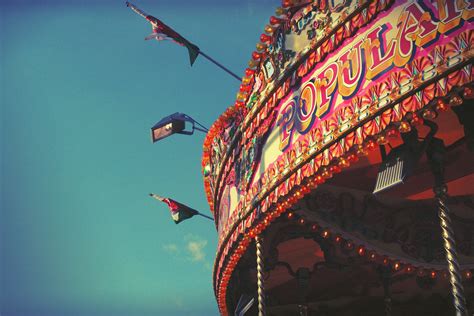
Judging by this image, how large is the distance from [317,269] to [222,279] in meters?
1.98

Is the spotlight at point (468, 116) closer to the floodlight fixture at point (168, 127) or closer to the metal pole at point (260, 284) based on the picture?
the metal pole at point (260, 284)

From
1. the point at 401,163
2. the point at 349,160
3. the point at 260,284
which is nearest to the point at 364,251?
the point at 260,284

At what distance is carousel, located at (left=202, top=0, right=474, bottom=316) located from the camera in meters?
5.45

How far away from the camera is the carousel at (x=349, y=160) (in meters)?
5.45

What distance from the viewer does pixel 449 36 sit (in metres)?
5.12

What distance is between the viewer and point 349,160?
6.17 metres

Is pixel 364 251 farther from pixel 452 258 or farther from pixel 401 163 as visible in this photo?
pixel 452 258

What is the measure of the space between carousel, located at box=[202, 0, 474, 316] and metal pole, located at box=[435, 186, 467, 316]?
11 millimetres

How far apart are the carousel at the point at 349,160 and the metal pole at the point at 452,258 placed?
0.5 inches

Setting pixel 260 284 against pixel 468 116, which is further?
pixel 260 284

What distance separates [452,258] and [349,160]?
4.25 ft

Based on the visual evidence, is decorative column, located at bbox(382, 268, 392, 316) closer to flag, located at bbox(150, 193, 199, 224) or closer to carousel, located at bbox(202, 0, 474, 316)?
carousel, located at bbox(202, 0, 474, 316)

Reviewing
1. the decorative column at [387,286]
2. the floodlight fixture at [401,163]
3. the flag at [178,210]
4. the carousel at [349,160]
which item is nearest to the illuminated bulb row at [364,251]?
the carousel at [349,160]

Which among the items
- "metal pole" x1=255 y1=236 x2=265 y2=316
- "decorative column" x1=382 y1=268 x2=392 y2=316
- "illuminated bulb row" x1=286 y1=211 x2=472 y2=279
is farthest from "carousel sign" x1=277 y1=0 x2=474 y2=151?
"decorative column" x1=382 y1=268 x2=392 y2=316
